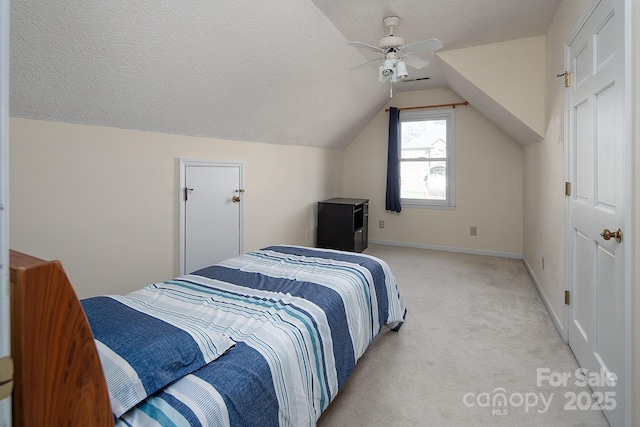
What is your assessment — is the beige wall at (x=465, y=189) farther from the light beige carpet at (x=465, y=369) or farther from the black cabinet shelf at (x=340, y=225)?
the light beige carpet at (x=465, y=369)

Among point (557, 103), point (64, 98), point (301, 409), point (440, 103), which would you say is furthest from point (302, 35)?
point (440, 103)

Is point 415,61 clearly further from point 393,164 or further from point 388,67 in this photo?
point 393,164

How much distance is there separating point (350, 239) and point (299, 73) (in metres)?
2.28

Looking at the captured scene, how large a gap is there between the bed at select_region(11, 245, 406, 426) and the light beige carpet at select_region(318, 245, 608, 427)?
210mm

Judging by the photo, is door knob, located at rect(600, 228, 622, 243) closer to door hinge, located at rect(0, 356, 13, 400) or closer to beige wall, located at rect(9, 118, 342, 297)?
door hinge, located at rect(0, 356, 13, 400)

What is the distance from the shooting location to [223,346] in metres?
1.20

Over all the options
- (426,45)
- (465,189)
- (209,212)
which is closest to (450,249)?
(465,189)

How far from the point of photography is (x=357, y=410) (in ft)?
5.50

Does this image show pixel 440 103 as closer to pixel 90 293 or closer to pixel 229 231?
pixel 229 231

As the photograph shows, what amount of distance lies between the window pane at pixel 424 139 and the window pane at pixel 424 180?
13 cm

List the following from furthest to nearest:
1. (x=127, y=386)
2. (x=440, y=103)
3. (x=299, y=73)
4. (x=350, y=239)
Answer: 1. (x=440, y=103)
2. (x=350, y=239)
3. (x=299, y=73)
4. (x=127, y=386)

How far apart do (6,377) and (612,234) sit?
1.96m

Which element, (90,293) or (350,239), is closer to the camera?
(90,293)

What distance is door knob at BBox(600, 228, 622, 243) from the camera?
1413 mm
